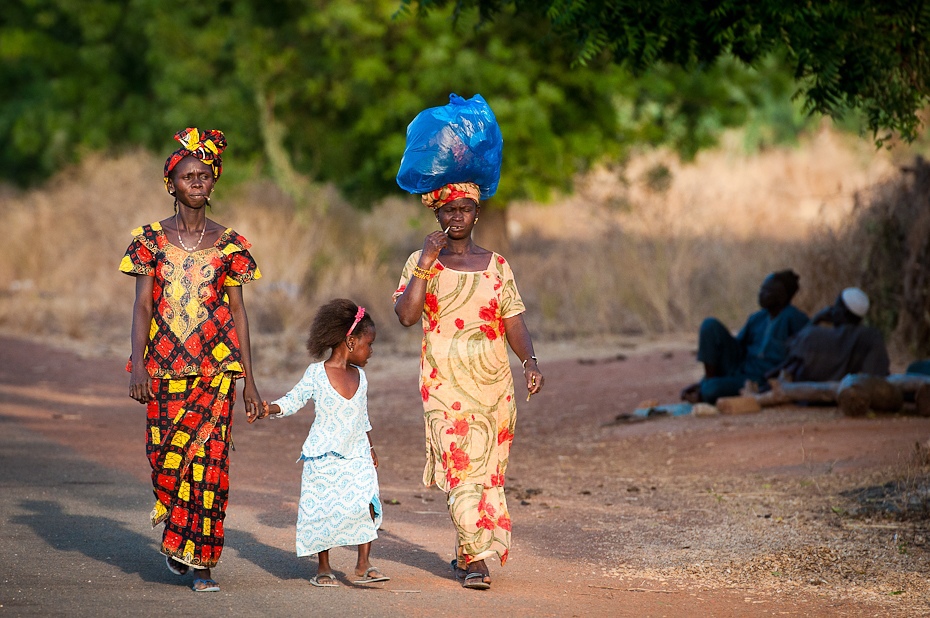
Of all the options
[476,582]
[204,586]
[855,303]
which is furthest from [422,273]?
[855,303]

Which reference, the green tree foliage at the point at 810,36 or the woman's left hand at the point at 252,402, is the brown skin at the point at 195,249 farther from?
the green tree foliage at the point at 810,36

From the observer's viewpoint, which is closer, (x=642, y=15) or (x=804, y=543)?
(x=804, y=543)

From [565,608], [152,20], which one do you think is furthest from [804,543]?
[152,20]

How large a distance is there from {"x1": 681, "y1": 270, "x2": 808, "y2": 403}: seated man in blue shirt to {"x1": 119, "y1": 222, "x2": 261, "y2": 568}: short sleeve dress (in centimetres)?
612

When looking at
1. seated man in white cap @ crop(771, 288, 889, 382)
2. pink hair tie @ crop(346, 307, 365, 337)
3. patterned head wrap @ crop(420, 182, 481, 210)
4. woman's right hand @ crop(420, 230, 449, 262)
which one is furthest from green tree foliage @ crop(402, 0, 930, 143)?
pink hair tie @ crop(346, 307, 365, 337)

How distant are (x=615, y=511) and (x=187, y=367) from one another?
3.22 metres

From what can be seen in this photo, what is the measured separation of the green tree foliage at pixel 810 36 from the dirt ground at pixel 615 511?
2.35 meters

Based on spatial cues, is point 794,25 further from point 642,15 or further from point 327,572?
point 327,572

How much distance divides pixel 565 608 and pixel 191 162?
2.40m

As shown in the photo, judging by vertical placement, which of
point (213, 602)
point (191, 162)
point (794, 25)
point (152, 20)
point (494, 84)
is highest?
point (152, 20)

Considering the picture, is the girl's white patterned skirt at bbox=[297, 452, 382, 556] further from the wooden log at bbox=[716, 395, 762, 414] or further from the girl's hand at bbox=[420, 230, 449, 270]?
the wooden log at bbox=[716, 395, 762, 414]

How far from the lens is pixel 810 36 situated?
25.2ft

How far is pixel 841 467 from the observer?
8.09m

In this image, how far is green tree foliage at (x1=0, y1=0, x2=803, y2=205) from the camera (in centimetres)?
1873
